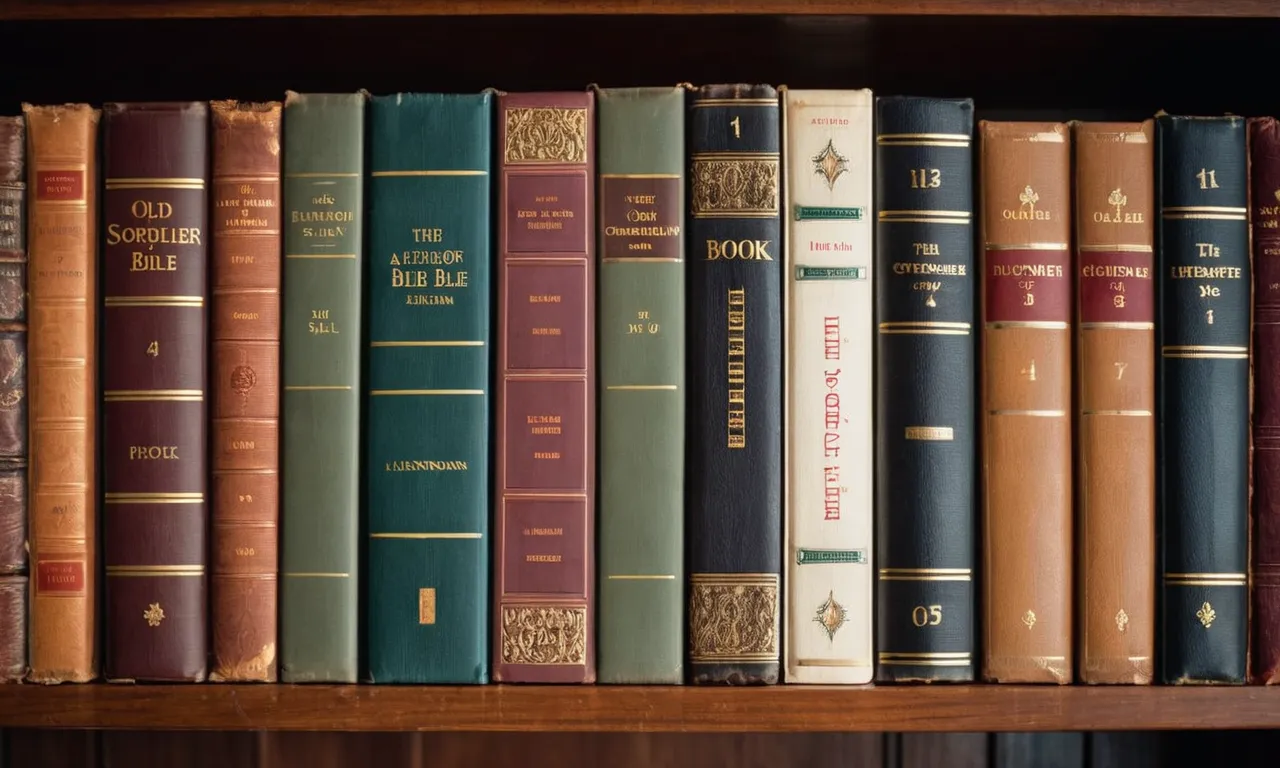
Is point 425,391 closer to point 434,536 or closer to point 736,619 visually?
point 434,536

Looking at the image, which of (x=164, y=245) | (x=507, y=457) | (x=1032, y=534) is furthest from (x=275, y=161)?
(x=1032, y=534)

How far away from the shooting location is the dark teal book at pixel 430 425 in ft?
2.04

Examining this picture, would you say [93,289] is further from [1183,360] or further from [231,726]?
[1183,360]

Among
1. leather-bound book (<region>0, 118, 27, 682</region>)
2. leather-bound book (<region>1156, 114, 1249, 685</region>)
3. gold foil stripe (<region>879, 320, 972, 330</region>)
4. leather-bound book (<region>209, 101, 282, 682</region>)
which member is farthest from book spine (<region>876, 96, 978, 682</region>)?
leather-bound book (<region>0, 118, 27, 682</region>)

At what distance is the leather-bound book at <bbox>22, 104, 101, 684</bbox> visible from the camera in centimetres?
62

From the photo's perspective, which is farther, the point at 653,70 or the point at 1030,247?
the point at 653,70

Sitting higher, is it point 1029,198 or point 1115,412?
point 1029,198

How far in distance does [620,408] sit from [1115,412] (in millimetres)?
265

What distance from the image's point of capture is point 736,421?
0.62m

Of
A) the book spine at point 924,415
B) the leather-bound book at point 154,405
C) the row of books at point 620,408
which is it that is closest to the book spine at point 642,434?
the row of books at point 620,408

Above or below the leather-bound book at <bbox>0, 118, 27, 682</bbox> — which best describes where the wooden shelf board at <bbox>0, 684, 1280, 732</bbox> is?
below

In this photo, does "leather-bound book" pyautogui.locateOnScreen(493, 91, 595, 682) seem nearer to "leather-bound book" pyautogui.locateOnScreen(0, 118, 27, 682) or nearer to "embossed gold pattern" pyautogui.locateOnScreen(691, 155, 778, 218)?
"embossed gold pattern" pyautogui.locateOnScreen(691, 155, 778, 218)

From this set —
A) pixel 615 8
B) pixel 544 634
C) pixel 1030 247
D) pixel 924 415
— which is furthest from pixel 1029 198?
pixel 544 634

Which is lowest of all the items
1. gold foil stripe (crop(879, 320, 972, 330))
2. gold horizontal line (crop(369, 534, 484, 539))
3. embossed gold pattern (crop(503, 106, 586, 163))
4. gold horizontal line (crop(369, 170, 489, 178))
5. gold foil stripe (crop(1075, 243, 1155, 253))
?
gold horizontal line (crop(369, 534, 484, 539))
